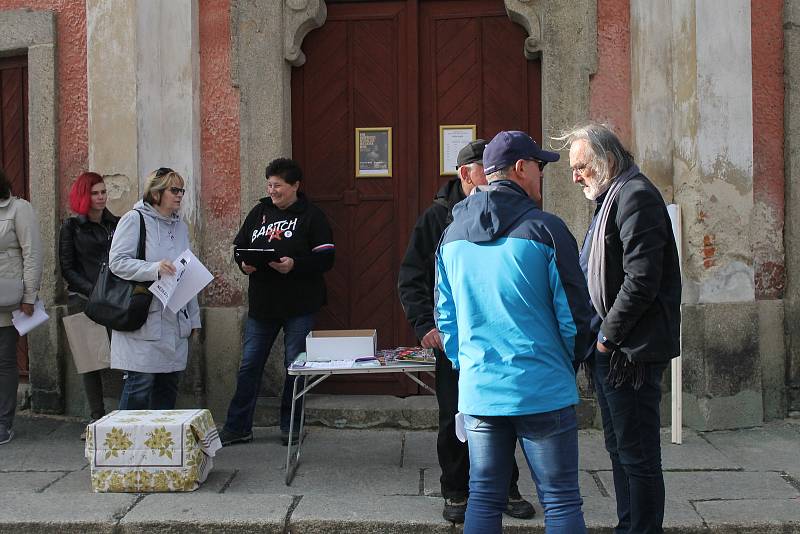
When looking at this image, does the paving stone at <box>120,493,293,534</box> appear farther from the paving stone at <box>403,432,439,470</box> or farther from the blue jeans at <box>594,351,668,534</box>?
the blue jeans at <box>594,351,668,534</box>

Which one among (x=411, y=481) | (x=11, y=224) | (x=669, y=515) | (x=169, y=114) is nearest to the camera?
(x=669, y=515)

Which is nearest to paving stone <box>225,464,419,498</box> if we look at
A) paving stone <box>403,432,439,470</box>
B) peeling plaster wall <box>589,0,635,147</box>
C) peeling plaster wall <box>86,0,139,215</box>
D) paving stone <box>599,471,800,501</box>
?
paving stone <box>403,432,439,470</box>

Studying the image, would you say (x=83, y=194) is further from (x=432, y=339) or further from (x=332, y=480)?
(x=432, y=339)

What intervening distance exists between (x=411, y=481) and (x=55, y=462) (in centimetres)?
220

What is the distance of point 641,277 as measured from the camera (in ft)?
11.7

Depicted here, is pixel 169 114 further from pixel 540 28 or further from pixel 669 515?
pixel 669 515

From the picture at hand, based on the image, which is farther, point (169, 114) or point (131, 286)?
point (169, 114)

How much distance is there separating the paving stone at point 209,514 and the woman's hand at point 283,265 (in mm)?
1453

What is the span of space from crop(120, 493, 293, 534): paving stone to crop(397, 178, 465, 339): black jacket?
1121 millimetres

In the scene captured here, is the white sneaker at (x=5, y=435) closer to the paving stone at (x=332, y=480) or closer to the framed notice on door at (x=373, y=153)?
the paving stone at (x=332, y=480)

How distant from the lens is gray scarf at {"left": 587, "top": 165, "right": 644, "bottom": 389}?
12.1 feet

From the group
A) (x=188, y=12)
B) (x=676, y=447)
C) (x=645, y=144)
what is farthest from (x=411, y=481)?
(x=188, y=12)

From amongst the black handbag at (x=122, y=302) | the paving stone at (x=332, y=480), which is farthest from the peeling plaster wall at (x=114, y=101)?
the paving stone at (x=332, y=480)

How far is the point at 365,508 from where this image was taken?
447cm
